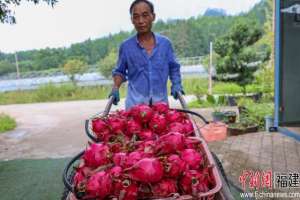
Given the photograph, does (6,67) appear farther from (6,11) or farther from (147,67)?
(147,67)

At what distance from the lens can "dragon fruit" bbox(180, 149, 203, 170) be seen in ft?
3.31

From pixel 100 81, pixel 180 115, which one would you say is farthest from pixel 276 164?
pixel 100 81

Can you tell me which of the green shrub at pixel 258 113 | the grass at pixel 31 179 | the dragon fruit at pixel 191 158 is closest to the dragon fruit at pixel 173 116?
the dragon fruit at pixel 191 158

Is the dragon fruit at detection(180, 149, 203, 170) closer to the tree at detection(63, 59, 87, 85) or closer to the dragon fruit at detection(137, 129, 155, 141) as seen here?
the dragon fruit at detection(137, 129, 155, 141)

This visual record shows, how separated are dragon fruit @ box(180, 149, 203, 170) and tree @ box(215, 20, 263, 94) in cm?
682

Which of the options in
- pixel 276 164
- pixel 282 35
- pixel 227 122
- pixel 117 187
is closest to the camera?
pixel 117 187

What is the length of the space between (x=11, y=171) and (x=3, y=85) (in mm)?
11836

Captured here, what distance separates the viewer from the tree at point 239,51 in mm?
7770

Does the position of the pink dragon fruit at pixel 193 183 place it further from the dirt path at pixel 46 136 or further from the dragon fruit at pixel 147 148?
the dirt path at pixel 46 136

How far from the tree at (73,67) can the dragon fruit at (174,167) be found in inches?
503

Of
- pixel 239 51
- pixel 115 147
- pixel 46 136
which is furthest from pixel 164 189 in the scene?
pixel 239 51

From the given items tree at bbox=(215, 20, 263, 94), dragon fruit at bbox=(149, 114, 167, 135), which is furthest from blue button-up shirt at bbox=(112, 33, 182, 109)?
tree at bbox=(215, 20, 263, 94)

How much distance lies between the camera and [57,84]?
14.0m

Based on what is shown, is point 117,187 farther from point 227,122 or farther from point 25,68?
point 25,68
